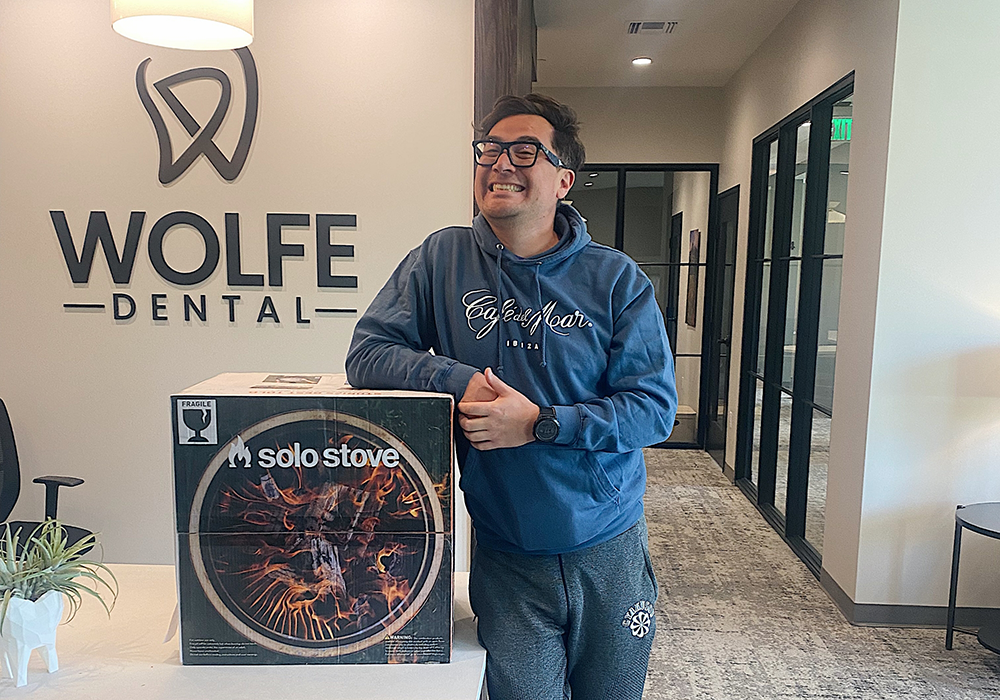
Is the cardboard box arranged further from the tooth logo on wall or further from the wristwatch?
the tooth logo on wall

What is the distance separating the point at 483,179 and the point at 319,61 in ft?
6.00

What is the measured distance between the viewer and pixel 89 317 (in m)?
2.97

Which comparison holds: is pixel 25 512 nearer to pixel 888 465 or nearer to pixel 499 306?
pixel 499 306

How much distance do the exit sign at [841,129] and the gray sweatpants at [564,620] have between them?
2.80 meters

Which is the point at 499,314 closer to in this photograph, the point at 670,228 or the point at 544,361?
the point at 544,361

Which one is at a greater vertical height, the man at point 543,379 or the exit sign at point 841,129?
the exit sign at point 841,129

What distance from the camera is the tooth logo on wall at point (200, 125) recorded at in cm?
287

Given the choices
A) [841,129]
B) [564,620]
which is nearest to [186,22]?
[564,620]

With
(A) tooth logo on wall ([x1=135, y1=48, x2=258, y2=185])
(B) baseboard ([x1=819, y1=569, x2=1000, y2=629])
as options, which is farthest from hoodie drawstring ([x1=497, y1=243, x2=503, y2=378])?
(B) baseboard ([x1=819, y1=569, x2=1000, y2=629])

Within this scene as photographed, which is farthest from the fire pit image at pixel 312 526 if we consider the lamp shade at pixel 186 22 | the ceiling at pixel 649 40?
the ceiling at pixel 649 40

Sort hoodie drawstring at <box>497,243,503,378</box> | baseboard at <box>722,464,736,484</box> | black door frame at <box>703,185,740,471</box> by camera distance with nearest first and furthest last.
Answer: hoodie drawstring at <box>497,243,503,378</box> → baseboard at <box>722,464,736,484</box> → black door frame at <box>703,185,740,471</box>

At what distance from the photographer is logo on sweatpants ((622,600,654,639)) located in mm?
1318

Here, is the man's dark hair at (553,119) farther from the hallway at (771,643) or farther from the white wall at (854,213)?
the white wall at (854,213)

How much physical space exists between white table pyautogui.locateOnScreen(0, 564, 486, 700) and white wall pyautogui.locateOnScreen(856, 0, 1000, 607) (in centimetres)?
233
